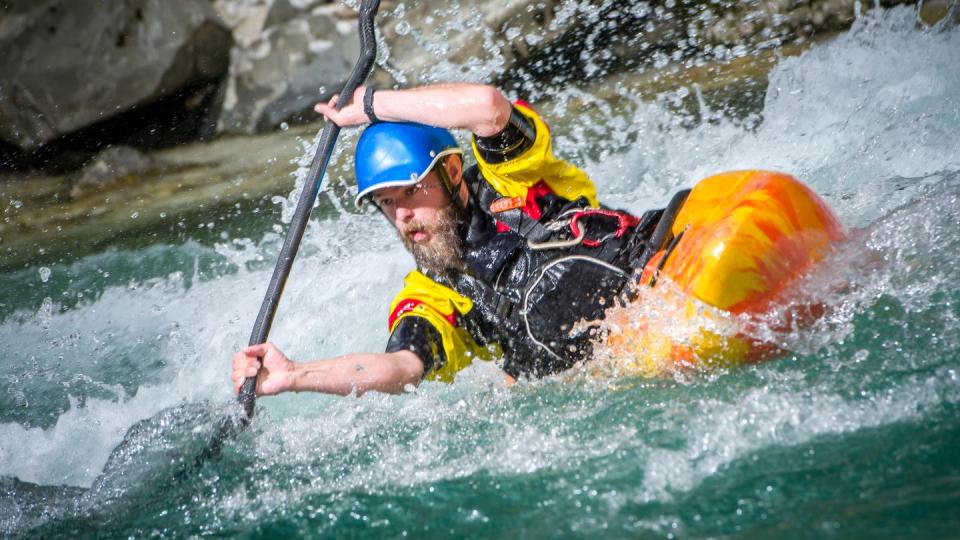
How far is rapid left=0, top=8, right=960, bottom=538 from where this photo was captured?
2.49 metres

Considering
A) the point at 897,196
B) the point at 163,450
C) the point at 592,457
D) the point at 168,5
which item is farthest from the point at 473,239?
the point at 168,5

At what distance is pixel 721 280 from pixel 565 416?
731mm

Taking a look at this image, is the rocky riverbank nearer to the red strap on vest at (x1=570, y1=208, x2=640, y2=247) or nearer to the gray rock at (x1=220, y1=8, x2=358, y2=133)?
the gray rock at (x1=220, y1=8, x2=358, y2=133)

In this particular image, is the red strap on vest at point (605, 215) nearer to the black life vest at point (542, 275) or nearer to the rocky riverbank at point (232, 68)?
the black life vest at point (542, 275)

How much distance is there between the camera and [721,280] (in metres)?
3.14

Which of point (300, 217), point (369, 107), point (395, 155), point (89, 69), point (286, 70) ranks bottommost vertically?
point (286, 70)

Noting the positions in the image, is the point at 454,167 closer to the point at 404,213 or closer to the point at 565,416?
the point at 404,213

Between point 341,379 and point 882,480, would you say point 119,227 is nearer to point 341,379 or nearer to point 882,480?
point 341,379

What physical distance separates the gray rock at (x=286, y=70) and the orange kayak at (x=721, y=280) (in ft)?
22.0

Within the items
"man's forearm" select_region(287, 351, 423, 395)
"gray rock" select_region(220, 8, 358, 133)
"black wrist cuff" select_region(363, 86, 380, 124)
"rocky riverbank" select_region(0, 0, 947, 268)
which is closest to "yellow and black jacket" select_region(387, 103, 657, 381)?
"man's forearm" select_region(287, 351, 423, 395)

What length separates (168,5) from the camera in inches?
380

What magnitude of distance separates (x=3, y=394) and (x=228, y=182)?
12.0 feet

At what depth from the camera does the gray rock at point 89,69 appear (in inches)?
374

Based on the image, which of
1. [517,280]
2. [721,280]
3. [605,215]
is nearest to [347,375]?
[517,280]
